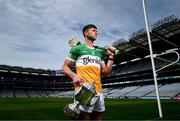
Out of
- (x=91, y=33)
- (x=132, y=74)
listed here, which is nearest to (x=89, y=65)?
(x=91, y=33)

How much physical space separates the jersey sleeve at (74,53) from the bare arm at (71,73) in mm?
65

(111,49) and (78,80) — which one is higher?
(111,49)

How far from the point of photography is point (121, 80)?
260 feet

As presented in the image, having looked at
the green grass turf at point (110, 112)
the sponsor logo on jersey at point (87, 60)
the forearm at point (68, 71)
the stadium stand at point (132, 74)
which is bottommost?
the green grass turf at point (110, 112)

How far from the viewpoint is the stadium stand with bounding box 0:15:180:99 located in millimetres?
42562

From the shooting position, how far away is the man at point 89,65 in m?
3.71

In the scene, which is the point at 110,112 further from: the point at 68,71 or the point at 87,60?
the point at 68,71

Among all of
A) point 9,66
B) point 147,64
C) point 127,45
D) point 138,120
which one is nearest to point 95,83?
point 138,120

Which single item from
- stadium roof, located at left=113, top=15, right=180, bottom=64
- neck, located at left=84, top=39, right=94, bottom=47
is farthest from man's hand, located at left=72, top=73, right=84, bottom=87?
stadium roof, located at left=113, top=15, right=180, bottom=64

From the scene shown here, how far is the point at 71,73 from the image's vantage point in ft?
12.0

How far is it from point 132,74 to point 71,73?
230 feet

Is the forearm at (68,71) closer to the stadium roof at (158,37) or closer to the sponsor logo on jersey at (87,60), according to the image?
the sponsor logo on jersey at (87,60)

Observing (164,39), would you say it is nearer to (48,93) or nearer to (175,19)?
(175,19)

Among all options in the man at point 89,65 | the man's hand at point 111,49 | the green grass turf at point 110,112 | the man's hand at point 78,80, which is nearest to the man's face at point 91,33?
the man at point 89,65
